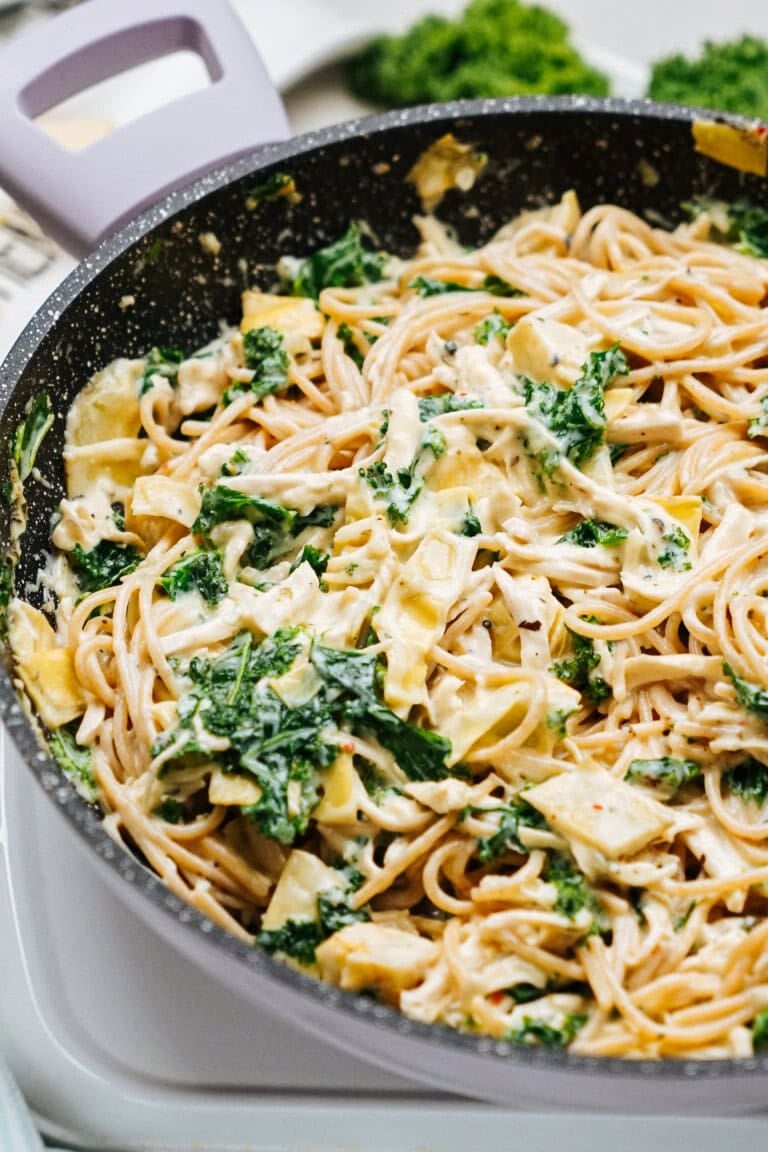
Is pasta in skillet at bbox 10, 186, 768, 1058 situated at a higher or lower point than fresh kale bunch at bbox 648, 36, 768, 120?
lower

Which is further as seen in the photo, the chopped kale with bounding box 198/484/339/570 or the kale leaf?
the kale leaf

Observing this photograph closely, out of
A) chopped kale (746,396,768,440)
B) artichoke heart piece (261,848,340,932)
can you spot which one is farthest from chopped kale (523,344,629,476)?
artichoke heart piece (261,848,340,932)

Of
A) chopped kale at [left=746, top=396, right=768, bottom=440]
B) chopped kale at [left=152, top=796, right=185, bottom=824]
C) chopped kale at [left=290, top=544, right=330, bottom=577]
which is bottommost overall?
chopped kale at [left=152, top=796, right=185, bottom=824]

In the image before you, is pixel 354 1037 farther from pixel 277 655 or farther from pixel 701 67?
pixel 701 67

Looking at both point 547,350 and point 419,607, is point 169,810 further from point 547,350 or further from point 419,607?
point 547,350

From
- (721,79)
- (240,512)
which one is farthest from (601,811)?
(721,79)

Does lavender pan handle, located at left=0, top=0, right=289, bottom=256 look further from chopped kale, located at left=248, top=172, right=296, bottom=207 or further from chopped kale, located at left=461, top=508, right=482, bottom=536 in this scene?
chopped kale, located at left=461, top=508, right=482, bottom=536

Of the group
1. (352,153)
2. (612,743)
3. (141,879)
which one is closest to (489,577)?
(612,743)
